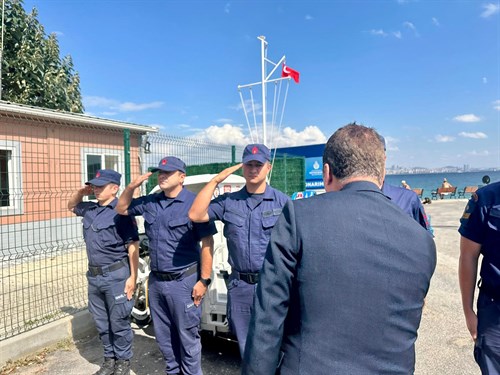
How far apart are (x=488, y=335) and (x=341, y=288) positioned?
148 centimetres

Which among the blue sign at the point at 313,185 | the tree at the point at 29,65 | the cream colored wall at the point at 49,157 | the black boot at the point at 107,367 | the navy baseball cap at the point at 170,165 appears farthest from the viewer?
the tree at the point at 29,65

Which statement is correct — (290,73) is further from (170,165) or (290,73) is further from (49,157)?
A: (170,165)

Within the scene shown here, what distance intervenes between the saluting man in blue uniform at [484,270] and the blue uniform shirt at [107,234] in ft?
9.47

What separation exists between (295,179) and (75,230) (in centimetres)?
591

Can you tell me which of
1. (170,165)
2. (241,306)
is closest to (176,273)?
(241,306)

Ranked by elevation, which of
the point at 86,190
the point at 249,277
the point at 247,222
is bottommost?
the point at 249,277

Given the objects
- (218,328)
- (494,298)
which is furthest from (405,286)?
(218,328)

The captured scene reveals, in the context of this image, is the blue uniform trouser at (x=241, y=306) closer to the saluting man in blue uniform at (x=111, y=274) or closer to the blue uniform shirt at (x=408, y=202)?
the saluting man in blue uniform at (x=111, y=274)

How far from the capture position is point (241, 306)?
2.87 metres

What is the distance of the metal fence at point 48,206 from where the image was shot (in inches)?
199

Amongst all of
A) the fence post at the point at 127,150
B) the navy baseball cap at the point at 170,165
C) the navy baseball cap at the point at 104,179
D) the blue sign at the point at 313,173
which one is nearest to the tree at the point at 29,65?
the fence post at the point at 127,150

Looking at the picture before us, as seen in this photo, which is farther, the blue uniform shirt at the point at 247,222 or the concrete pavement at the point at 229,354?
the concrete pavement at the point at 229,354

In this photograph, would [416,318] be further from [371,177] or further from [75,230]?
[75,230]

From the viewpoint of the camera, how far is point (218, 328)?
356 cm
